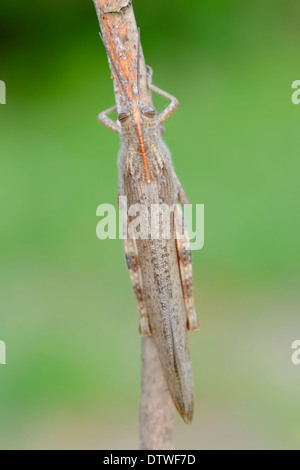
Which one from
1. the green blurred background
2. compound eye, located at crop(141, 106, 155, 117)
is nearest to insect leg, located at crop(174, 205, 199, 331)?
compound eye, located at crop(141, 106, 155, 117)

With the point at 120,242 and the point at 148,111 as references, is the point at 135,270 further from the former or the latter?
the point at 120,242

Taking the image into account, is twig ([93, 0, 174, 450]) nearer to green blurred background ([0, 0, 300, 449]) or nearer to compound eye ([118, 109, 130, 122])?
compound eye ([118, 109, 130, 122])

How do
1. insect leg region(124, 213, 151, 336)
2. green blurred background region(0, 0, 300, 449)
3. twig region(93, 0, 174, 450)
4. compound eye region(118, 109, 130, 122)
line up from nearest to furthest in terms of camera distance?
twig region(93, 0, 174, 450), compound eye region(118, 109, 130, 122), insect leg region(124, 213, 151, 336), green blurred background region(0, 0, 300, 449)

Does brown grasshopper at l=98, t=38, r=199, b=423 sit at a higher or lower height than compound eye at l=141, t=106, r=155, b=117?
lower

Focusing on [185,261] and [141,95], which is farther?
[185,261]

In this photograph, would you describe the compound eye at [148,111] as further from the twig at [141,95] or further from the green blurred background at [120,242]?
the green blurred background at [120,242]

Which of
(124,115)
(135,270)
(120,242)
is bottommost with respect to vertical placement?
(135,270)

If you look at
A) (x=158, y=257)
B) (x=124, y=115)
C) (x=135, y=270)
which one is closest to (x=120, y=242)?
(x=135, y=270)
